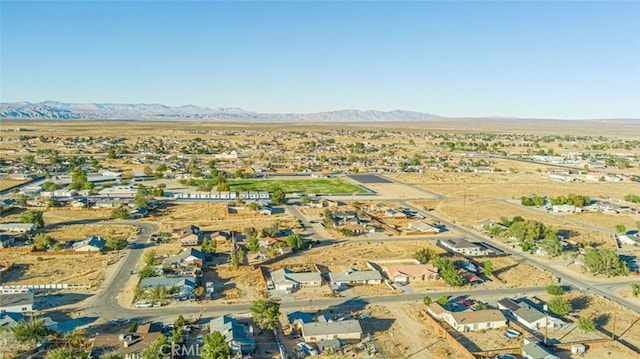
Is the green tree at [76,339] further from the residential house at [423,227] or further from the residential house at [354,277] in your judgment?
the residential house at [423,227]

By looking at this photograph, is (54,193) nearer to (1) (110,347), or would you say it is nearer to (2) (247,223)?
(2) (247,223)

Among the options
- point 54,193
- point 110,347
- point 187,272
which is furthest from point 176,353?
point 54,193

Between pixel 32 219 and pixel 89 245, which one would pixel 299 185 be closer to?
pixel 32 219

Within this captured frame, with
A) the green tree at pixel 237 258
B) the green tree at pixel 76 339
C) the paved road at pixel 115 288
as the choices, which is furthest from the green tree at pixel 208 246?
the green tree at pixel 76 339

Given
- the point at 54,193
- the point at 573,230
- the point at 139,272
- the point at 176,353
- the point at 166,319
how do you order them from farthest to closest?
the point at 54,193 → the point at 573,230 → the point at 139,272 → the point at 166,319 → the point at 176,353

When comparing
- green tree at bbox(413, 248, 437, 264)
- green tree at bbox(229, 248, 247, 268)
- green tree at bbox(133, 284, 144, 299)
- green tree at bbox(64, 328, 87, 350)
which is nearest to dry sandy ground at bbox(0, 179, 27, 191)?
green tree at bbox(229, 248, 247, 268)

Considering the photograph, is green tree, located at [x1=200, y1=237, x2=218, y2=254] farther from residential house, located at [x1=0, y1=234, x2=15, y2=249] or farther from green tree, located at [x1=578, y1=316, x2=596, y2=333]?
green tree, located at [x1=578, y1=316, x2=596, y2=333]

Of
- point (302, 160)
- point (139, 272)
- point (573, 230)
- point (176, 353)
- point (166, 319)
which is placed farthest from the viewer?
point (302, 160)
